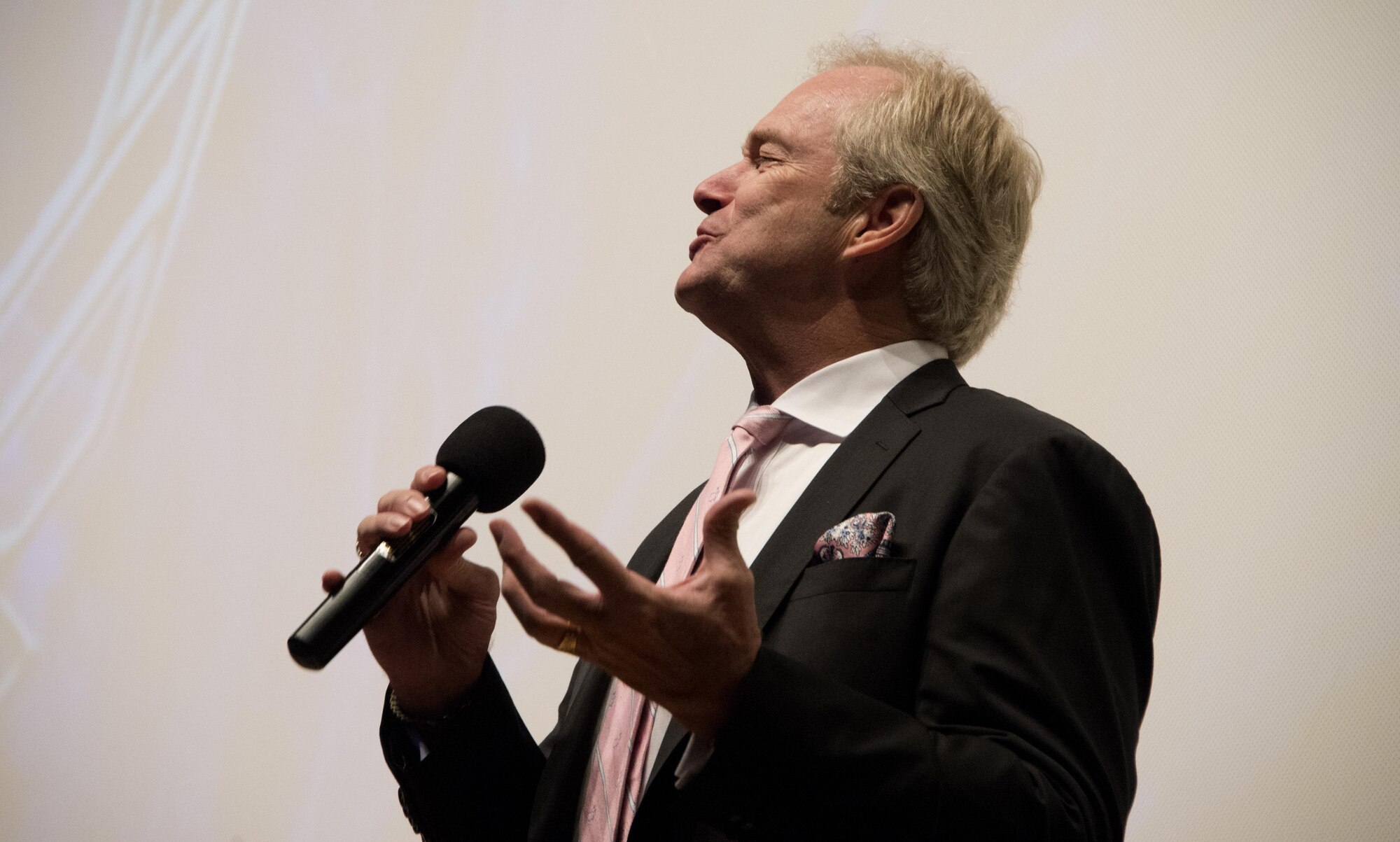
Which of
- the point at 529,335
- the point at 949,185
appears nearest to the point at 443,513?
the point at 949,185

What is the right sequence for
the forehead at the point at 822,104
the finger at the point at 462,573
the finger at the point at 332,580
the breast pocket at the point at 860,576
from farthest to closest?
the forehead at the point at 822,104
the finger at the point at 462,573
the breast pocket at the point at 860,576
the finger at the point at 332,580

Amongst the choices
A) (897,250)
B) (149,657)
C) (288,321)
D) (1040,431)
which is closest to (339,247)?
(288,321)

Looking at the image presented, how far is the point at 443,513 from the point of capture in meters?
1.22

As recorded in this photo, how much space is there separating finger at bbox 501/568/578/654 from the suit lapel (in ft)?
0.93

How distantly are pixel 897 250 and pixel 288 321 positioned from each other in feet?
4.99

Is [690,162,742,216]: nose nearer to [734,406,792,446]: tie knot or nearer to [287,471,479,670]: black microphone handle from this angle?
[734,406,792,446]: tie knot

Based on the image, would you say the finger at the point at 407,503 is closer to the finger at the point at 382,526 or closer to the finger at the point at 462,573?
the finger at the point at 382,526

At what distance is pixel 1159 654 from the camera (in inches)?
73.4

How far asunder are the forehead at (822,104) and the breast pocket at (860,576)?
2.55ft

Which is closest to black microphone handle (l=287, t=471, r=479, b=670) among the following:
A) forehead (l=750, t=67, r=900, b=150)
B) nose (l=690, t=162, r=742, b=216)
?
nose (l=690, t=162, r=742, b=216)

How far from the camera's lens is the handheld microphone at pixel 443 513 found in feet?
3.37

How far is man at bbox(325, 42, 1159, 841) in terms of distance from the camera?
973 millimetres

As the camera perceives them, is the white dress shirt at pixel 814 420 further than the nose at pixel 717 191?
No

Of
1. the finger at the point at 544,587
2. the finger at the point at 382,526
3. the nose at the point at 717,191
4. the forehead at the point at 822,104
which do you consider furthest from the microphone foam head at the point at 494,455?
the forehead at the point at 822,104
